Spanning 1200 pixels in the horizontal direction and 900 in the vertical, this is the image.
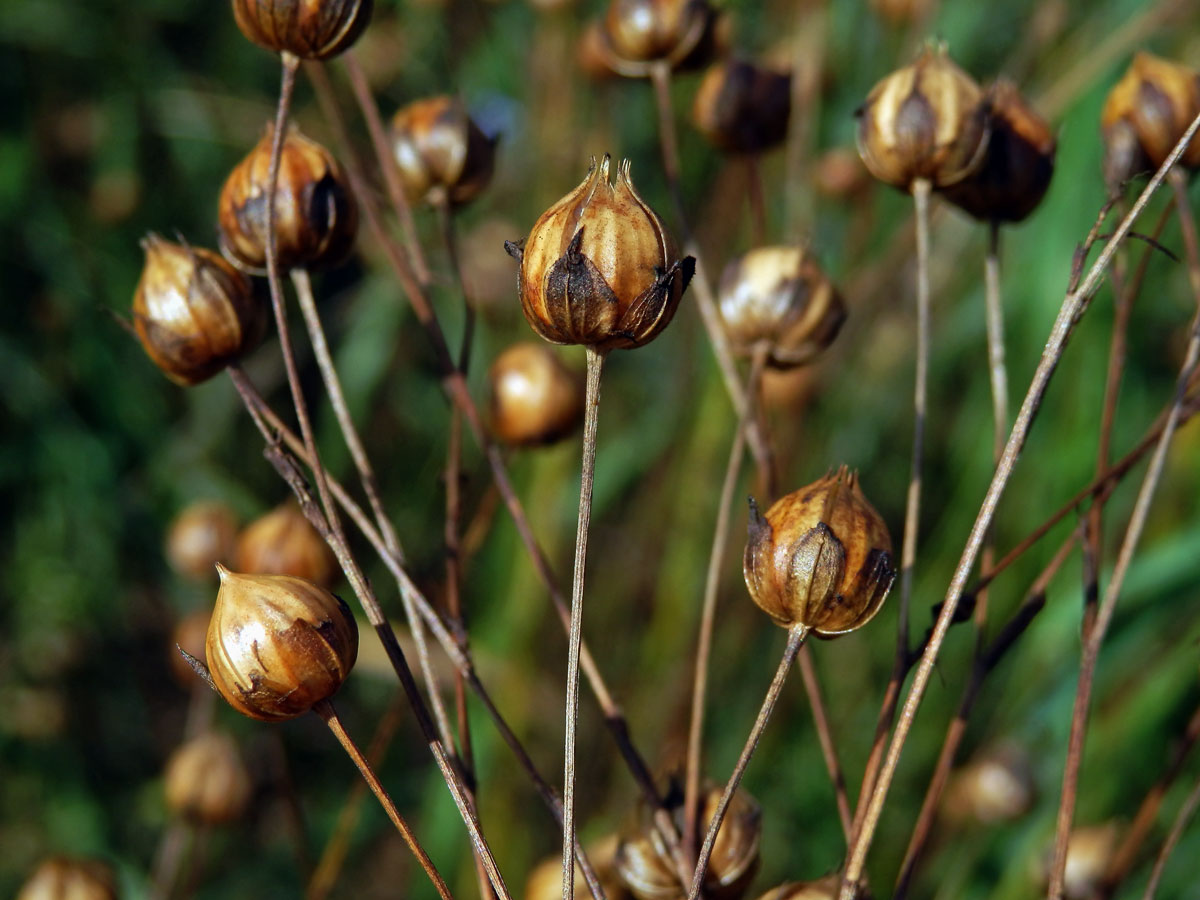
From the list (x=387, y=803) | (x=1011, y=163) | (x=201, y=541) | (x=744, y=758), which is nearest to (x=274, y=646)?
(x=387, y=803)

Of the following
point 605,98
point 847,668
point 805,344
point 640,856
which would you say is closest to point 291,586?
point 640,856

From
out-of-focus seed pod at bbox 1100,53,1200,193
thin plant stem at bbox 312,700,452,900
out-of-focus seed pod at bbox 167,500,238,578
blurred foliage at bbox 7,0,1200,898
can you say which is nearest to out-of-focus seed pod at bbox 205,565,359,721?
thin plant stem at bbox 312,700,452,900

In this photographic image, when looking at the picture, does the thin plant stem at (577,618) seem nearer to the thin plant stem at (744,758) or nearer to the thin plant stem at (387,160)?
the thin plant stem at (744,758)

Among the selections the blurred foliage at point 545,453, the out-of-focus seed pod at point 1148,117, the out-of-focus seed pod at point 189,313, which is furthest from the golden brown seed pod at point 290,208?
the blurred foliage at point 545,453

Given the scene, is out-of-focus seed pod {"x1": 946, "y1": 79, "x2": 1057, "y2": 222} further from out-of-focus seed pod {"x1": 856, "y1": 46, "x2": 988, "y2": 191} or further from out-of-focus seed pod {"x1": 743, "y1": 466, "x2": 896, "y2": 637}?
out-of-focus seed pod {"x1": 743, "y1": 466, "x2": 896, "y2": 637}

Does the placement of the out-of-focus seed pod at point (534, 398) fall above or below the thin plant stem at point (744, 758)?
above
